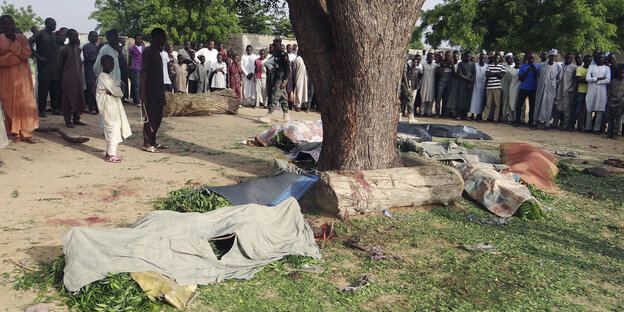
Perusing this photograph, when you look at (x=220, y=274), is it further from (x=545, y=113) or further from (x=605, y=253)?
(x=545, y=113)

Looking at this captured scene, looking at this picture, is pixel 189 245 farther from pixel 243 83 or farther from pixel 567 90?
pixel 243 83

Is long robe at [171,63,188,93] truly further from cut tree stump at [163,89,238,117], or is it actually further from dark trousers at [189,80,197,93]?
cut tree stump at [163,89,238,117]

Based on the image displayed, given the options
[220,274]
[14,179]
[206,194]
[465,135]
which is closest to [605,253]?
[220,274]

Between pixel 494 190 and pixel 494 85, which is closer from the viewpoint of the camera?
pixel 494 190

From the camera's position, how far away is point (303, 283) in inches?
148

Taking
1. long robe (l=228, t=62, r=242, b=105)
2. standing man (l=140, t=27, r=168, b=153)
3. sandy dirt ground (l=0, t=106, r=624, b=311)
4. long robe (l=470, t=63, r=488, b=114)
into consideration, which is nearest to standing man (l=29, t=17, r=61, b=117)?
sandy dirt ground (l=0, t=106, r=624, b=311)

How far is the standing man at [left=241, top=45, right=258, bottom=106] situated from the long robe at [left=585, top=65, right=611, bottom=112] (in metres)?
8.97

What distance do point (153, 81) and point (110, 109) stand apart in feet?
2.80

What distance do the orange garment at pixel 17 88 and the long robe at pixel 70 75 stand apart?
111cm

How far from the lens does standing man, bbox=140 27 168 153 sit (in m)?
7.52

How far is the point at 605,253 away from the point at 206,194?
3950 mm

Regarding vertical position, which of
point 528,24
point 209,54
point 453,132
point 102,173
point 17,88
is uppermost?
point 528,24

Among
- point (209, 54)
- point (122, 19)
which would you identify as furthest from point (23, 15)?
point (209, 54)

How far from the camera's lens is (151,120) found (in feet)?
25.6
